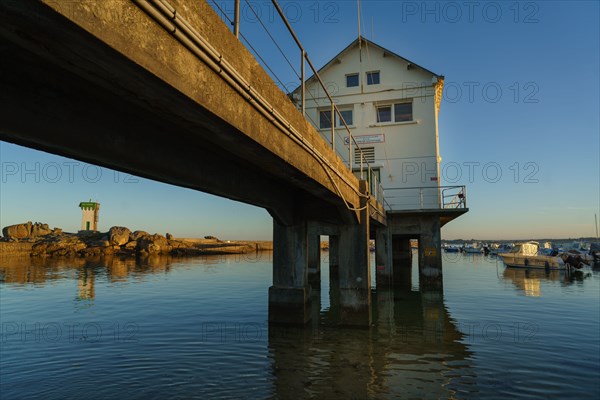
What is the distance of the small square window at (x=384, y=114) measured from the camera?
24273mm

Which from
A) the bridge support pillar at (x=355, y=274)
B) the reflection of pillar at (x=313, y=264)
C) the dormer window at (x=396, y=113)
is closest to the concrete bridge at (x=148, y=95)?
the bridge support pillar at (x=355, y=274)

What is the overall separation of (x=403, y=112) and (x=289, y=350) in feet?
60.6

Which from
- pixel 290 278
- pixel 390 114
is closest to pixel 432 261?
pixel 390 114

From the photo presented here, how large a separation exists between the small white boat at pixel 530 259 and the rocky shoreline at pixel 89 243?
1787 inches

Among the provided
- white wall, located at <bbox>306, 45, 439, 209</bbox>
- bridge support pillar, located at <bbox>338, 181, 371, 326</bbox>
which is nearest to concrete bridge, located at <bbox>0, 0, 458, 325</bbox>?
bridge support pillar, located at <bbox>338, 181, 371, 326</bbox>

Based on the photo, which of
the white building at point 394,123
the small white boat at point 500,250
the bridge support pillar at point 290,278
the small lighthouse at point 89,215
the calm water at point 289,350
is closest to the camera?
the calm water at point 289,350

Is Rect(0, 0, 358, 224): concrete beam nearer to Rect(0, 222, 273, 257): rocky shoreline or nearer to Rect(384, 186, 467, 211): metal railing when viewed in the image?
Rect(384, 186, 467, 211): metal railing

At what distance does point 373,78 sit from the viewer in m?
24.7

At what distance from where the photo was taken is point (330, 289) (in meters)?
23.1

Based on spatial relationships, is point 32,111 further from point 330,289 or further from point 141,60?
point 330,289

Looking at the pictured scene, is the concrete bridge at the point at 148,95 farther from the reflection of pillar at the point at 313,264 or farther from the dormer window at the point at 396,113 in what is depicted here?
the dormer window at the point at 396,113

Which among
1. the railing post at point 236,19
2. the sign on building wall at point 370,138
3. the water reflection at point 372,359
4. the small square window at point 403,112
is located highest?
the small square window at point 403,112

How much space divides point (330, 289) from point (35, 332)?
1533 cm

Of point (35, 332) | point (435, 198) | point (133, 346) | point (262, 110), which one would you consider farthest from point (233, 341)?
point (435, 198)
